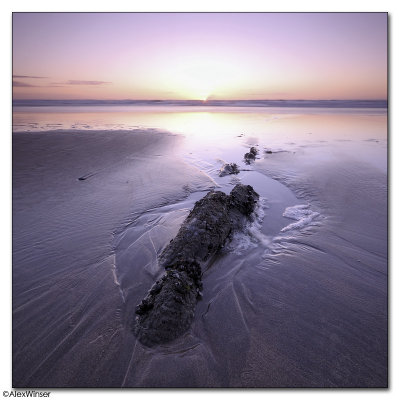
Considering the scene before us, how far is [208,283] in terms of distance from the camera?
116 inches

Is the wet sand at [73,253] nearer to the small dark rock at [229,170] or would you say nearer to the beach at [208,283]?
the beach at [208,283]

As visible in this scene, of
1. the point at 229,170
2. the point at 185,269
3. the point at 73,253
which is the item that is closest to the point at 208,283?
the point at 185,269

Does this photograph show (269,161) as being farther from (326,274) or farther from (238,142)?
(326,274)

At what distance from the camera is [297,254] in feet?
11.5

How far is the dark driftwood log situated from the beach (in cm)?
11

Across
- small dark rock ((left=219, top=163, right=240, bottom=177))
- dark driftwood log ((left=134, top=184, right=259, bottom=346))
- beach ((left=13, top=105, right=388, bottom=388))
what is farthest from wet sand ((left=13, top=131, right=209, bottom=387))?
small dark rock ((left=219, top=163, right=240, bottom=177))

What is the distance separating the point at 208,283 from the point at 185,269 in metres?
0.43

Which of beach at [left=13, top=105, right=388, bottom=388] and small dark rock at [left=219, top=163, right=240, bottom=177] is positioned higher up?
small dark rock at [left=219, top=163, right=240, bottom=177]

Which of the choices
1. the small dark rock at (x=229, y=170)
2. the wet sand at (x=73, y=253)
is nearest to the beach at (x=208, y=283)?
the wet sand at (x=73, y=253)

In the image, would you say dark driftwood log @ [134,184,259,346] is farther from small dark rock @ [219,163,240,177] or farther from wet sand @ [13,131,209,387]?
small dark rock @ [219,163,240,177]

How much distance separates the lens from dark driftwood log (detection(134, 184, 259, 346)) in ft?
7.39

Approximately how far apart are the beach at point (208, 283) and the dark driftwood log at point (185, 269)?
111mm

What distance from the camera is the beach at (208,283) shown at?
204cm
